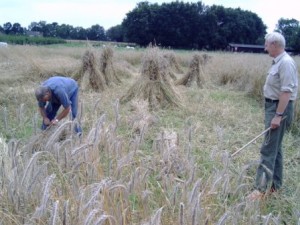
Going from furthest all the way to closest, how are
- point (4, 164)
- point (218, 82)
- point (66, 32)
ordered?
point (66, 32) → point (218, 82) → point (4, 164)

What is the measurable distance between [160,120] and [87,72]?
4517 mm

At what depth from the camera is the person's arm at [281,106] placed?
12.3ft

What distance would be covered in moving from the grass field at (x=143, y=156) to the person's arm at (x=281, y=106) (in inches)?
19.0

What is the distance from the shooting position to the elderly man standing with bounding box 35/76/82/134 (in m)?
4.77

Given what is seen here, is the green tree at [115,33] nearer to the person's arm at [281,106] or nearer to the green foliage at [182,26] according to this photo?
the green foliage at [182,26]

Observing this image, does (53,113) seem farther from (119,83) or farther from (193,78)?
(193,78)

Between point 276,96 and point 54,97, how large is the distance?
273cm

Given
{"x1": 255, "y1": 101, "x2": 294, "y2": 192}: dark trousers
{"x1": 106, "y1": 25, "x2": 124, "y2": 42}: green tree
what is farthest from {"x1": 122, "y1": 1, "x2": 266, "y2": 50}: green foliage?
{"x1": 255, "y1": 101, "x2": 294, "y2": 192}: dark trousers

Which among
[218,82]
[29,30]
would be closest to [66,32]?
[29,30]

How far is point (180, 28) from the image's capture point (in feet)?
158

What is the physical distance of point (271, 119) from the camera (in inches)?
157

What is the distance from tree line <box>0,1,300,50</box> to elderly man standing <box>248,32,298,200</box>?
41.1m

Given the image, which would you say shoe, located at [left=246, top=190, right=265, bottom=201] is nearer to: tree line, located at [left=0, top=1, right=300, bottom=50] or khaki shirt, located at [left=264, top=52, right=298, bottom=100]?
khaki shirt, located at [left=264, top=52, right=298, bottom=100]

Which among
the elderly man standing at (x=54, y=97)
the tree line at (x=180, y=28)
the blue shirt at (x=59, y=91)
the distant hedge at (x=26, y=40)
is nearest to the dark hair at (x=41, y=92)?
the elderly man standing at (x=54, y=97)
